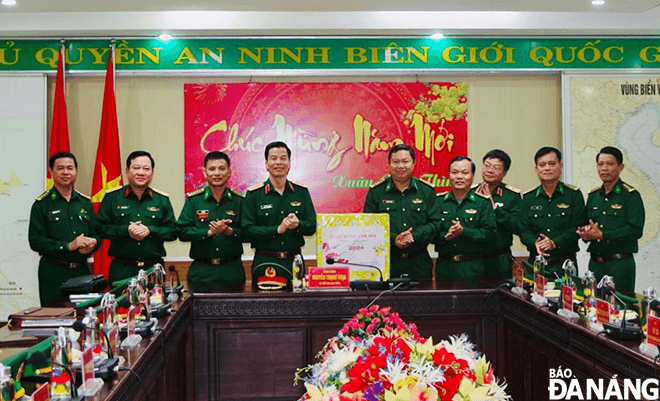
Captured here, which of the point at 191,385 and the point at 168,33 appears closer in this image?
the point at 191,385

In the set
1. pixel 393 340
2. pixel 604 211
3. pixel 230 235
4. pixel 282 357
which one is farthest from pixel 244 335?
pixel 604 211

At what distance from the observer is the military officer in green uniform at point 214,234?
464 centimetres

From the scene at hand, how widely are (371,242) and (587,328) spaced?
1.47 metres

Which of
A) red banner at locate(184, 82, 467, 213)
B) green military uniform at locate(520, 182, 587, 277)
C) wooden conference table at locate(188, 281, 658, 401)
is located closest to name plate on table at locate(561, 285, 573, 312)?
wooden conference table at locate(188, 281, 658, 401)

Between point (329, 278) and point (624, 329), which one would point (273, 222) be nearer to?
point (329, 278)

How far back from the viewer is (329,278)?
3967 millimetres

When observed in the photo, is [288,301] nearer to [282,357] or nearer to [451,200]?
[282,357]

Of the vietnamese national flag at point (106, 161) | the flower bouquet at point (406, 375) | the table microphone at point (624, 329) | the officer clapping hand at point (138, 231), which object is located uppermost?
the vietnamese national flag at point (106, 161)

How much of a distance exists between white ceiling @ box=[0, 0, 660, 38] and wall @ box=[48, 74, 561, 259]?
1.36 feet

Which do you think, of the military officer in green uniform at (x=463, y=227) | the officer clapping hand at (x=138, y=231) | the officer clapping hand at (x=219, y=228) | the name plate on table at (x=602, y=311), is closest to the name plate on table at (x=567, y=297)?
the name plate on table at (x=602, y=311)

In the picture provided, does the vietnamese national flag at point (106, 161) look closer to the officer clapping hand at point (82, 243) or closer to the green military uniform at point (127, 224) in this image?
the green military uniform at point (127, 224)

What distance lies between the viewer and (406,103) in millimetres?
5902

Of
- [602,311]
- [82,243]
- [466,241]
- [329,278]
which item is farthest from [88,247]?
[602,311]

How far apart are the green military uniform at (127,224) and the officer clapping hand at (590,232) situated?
2759 mm
